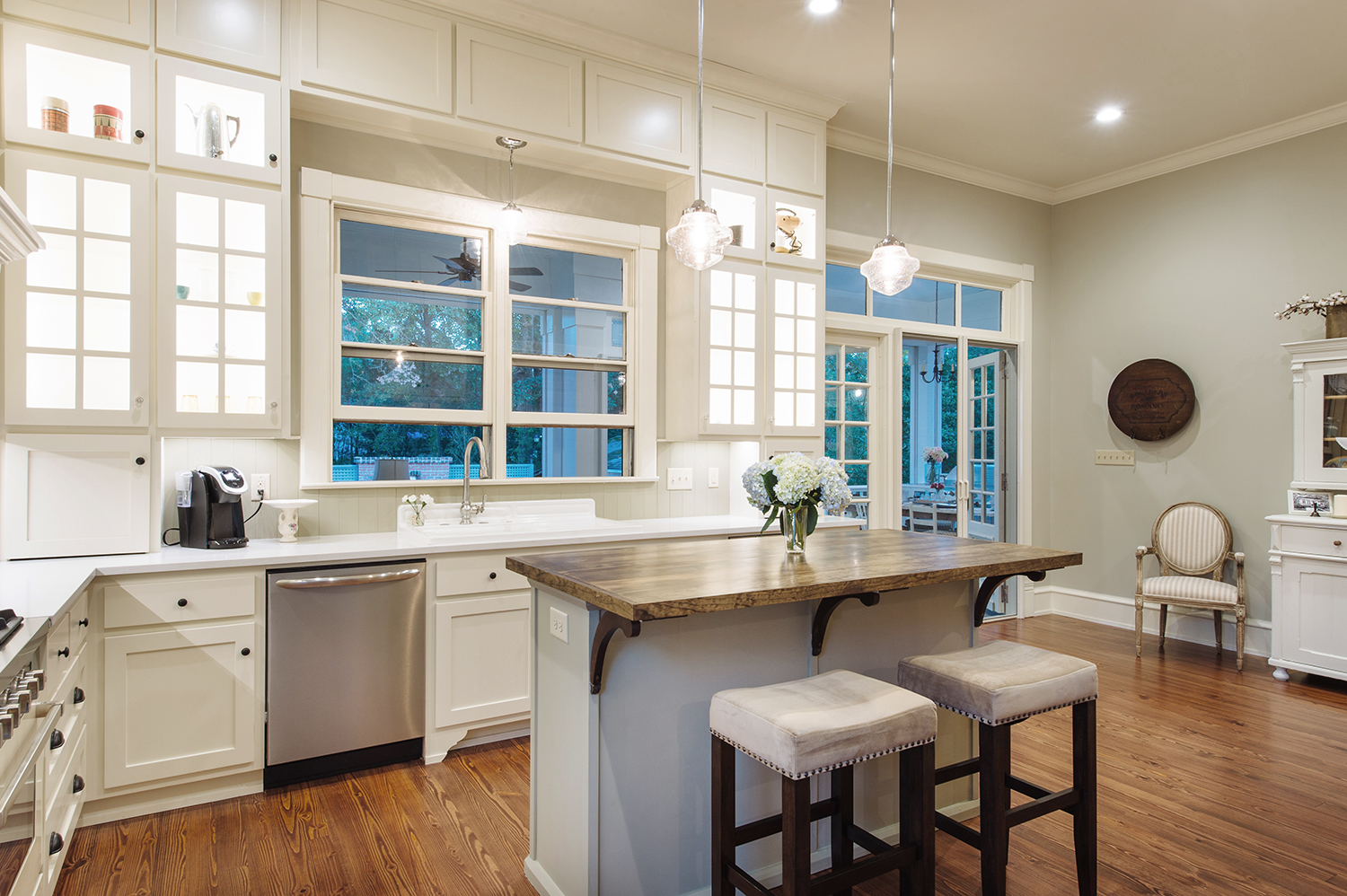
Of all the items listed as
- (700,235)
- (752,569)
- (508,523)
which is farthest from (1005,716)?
(508,523)

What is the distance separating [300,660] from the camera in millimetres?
2773

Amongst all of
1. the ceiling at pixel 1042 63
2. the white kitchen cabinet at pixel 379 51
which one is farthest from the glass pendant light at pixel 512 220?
the ceiling at pixel 1042 63

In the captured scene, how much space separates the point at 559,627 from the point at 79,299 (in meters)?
2.16

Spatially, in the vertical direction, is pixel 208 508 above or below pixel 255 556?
above

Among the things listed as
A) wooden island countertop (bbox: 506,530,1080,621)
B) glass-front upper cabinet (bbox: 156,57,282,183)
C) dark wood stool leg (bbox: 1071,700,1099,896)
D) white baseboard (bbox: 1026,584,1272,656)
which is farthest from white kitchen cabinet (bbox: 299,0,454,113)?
white baseboard (bbox: 1026,584,1272,656)

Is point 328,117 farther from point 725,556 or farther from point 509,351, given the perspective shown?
point 725,556

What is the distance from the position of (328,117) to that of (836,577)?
298cm

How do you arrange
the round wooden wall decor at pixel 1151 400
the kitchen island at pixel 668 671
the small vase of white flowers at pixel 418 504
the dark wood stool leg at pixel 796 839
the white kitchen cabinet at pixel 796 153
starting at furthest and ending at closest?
the round wooden wall decor at pixel 1151 400, the white kitchen cabinet at pixel 796 153, the small vase of white flowers at pixel 418 504, the kitchen island at pixel 668 671, the dark wood stool leg at pixel 796 839

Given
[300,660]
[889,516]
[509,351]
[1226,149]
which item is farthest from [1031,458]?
[300,660]

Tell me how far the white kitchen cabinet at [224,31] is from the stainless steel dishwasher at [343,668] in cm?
186

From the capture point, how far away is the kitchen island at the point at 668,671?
189cm

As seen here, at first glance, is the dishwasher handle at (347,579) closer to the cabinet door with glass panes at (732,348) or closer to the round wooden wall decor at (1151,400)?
the cabinet door with glass panes at (732,348)

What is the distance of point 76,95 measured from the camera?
9.07 ft

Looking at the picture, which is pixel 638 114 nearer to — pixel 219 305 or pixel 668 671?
pixel 219 305
